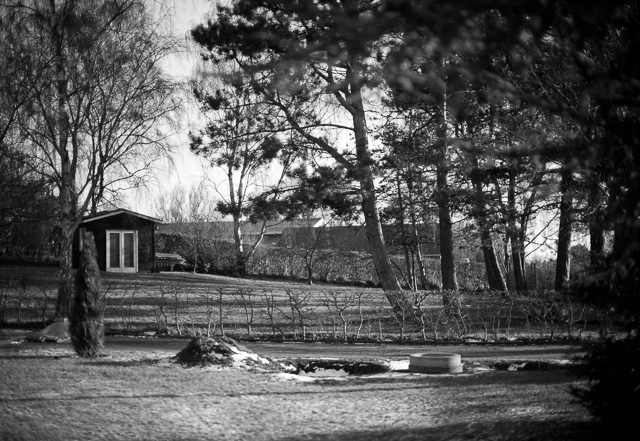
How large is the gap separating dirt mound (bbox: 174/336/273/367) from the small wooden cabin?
68.7ft

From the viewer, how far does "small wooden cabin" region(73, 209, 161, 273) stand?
1210 inches

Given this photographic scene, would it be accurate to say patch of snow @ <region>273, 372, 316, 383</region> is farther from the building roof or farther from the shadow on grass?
the building roof

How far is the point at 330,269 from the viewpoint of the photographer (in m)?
36.3

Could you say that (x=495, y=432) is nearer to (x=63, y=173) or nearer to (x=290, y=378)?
(x=290, y=378)

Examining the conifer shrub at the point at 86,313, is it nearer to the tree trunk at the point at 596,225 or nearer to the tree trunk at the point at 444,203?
the tree trunk at the point at 596,225

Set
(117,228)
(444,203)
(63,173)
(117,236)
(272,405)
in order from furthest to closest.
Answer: (117,236)
(117,228)
(444,203)
(63,173)
(272,405)

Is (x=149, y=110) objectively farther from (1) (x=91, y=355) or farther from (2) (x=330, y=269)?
(2) (x=330, y=269)

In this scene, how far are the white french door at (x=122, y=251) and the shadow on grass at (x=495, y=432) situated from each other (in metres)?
26.4

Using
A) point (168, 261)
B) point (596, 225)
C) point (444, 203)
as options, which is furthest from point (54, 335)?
point (168, 261)

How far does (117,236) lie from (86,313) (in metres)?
20.9

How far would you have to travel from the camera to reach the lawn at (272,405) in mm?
6301

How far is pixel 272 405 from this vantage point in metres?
7.50

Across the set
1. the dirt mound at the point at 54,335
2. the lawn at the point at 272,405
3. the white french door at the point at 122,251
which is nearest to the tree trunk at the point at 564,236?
the lawn at the point at 272,405

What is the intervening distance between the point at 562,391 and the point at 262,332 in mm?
10377
